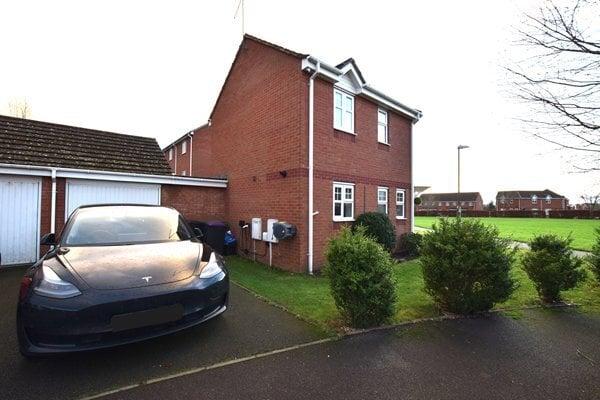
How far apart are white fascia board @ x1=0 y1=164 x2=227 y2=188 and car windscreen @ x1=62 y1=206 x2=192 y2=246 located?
4760 mm

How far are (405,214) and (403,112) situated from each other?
389cm

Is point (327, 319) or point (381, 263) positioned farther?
point (327, 319)

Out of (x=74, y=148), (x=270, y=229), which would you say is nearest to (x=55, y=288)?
(x=270, y=229)

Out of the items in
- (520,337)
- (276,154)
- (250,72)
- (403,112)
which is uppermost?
(250,72)

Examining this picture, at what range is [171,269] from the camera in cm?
339

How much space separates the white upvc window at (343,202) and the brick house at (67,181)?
457 cm

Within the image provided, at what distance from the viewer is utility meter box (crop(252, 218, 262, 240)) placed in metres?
9.46

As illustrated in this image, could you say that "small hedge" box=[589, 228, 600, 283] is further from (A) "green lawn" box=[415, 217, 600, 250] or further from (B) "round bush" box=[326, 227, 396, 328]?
(B) "round bush" box=[326, 227, 396, 328]

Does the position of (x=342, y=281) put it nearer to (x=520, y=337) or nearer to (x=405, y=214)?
(x=520, y=337)

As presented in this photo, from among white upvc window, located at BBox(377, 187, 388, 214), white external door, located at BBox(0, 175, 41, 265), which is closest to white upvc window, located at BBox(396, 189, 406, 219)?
white upvc window, located at BBox(377, 187, 388, 214)

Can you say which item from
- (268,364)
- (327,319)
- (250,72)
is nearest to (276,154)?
(250,72)

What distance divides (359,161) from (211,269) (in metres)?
7.30

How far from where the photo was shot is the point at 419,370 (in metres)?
3.12

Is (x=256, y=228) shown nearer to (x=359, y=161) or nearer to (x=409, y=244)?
(x=359, y=161)
